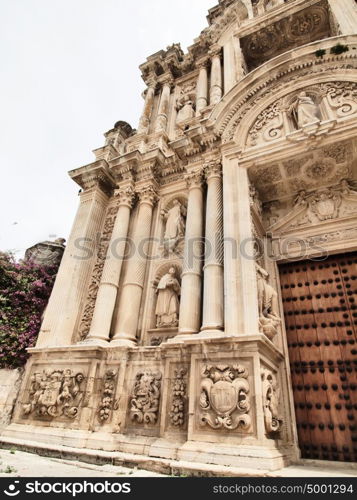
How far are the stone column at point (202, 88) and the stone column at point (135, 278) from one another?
3.71m

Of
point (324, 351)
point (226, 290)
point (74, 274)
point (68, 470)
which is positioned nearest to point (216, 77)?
point (74, 274)

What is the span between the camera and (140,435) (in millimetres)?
4551

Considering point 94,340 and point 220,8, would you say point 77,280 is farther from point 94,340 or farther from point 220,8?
point 220,8

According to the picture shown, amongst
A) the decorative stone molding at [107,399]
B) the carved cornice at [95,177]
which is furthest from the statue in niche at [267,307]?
the carved cornice at [95,177]

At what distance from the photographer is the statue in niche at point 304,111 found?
→ 587 cm

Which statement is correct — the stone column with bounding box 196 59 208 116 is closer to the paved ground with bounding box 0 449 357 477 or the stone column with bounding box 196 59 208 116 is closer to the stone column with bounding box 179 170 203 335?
the stone column with bounding box 179 170 203 335

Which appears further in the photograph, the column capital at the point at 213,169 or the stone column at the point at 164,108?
the stone column at the point at 164,108

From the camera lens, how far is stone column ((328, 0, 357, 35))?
23.8ft

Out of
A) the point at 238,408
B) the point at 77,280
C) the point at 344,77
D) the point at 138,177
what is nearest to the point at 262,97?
the point at 344,77

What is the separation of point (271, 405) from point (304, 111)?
5495mm

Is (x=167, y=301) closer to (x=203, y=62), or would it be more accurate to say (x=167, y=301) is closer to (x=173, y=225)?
(x=173, y=225)

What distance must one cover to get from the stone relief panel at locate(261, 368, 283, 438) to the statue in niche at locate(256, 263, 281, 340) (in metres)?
0.64

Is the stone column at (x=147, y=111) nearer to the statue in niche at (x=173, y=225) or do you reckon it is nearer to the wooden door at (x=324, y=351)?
the statue in niche at (x=173, y=225)

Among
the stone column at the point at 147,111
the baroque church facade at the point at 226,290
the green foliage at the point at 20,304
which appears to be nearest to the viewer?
the baroque church facade at the point at 226,290
